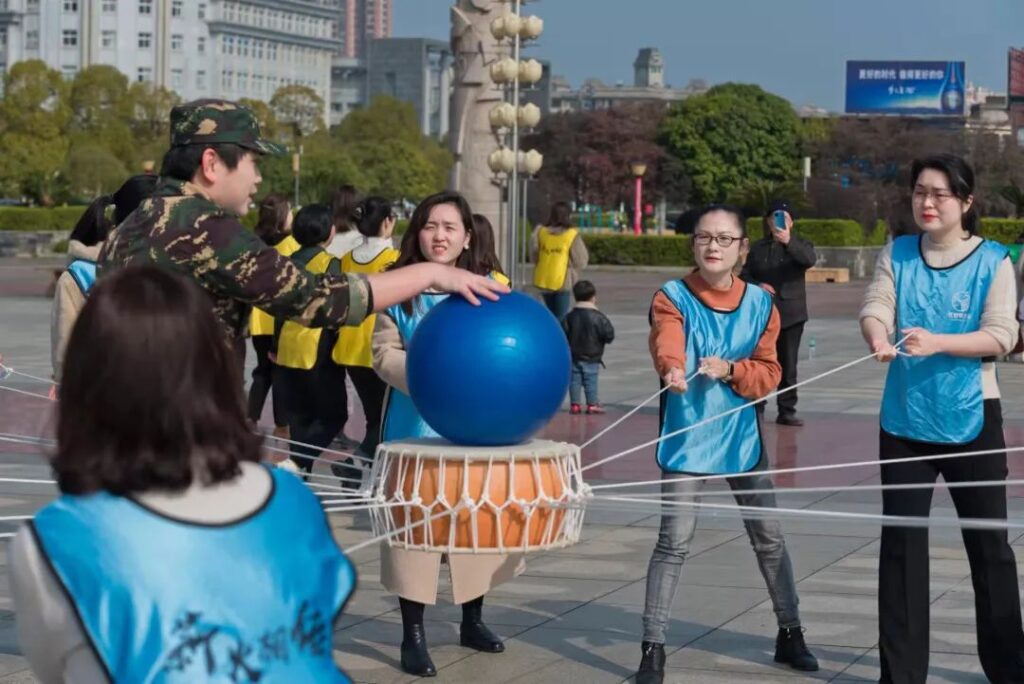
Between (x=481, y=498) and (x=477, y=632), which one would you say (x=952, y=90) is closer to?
(x=477, y=632)

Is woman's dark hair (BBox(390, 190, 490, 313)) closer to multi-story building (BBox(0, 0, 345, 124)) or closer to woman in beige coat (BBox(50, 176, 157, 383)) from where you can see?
woman in beige coat (BBox(50, 176, 157, 383))

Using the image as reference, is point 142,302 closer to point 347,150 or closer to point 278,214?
point 278,214

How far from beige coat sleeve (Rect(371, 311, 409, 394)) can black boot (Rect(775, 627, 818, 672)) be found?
162cm

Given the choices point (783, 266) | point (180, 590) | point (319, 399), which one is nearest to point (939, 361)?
point (180, 590)

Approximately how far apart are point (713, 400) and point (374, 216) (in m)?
3.80

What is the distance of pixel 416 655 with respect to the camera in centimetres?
644

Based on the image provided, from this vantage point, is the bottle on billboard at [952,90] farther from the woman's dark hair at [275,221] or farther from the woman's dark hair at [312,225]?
the woman's dark hair at [312,225]

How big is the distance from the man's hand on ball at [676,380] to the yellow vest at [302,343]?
14.0 ft

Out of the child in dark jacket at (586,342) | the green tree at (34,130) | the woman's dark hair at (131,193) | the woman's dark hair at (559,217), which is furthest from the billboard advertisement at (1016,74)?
the woman's dark hair at (131,193)

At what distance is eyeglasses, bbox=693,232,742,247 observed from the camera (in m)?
6.38

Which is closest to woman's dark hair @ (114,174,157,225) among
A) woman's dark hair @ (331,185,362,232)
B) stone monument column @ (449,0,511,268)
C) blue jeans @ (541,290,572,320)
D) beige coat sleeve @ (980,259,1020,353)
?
beige coat sleeve @ (980,259,1020,353)

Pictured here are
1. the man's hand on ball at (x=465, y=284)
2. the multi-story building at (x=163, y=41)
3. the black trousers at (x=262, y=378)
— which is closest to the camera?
the man's hand on ball at (x=465, y=284)

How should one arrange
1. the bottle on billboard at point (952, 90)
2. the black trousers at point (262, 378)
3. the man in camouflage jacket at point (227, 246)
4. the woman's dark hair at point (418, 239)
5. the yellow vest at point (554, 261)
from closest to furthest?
the man in camouflage jacket at point (227, 246), the woman's dark hair at point (418, 239), the black trousers at point (262, 378), the yellow vest at point (554, 261), the bottle on billboard at point (952, 90)

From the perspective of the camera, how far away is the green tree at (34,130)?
7700 centimetres
